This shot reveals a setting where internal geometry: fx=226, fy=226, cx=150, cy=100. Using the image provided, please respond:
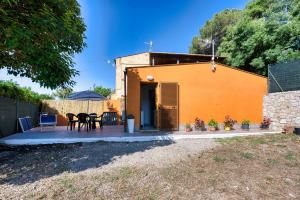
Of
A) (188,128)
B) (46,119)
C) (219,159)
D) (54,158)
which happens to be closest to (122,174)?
(54,158)

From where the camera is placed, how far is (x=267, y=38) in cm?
1430

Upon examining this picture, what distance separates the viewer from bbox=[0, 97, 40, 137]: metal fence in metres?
8.95

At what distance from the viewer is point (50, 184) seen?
14.2ft

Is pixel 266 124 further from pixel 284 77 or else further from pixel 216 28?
pixel 216 28

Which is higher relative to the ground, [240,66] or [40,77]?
[240,66]

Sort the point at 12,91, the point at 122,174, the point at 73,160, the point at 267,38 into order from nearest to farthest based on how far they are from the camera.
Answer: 1. the point at 122,174
2. the point at 73,160
3. the point at 12,91
4. the point at 267,38

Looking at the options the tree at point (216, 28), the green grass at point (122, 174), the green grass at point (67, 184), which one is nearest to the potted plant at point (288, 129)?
the green grass at point (122, 174)

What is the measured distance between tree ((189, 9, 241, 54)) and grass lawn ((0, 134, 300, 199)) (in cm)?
1923

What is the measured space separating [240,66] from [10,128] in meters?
14.5

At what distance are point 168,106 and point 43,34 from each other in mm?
6123

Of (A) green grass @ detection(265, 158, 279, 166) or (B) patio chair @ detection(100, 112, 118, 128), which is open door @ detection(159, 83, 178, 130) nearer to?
(A) green grass @ detection(265, 158, 279, 166)

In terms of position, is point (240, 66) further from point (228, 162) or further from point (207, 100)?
point (228, 162)

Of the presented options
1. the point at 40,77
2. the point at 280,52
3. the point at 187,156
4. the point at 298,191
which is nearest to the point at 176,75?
the point at 187,156

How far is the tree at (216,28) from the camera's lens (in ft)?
77.9
